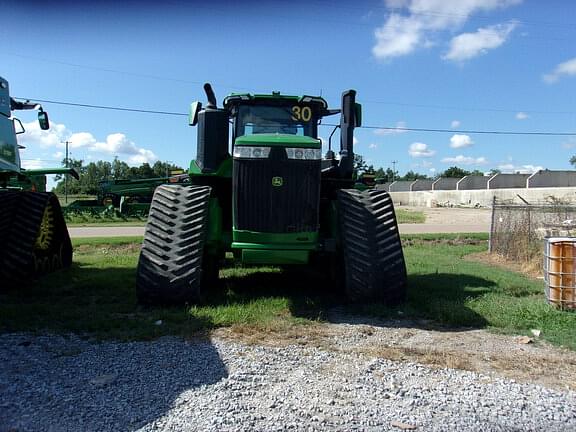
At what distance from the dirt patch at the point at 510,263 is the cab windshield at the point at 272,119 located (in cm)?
531

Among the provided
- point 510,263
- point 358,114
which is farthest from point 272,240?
point 510,263

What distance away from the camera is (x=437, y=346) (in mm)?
4695

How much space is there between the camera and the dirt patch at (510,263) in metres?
9.81

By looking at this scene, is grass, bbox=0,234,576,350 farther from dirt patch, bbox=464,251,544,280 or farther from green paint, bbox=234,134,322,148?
green paint, bbox=234,134,322,148

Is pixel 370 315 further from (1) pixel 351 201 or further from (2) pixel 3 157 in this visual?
(2) pixel 3 157

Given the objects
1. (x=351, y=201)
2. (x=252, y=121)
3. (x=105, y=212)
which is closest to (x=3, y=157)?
(x=252, y=121)

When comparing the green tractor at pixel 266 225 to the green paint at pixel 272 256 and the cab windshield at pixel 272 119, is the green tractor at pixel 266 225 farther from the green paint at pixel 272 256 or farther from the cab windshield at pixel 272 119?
the cab windshield at pixel 272 119

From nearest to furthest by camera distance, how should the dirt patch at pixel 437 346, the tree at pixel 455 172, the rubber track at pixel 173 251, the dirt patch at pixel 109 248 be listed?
1. the dirt patch at pixel 437 346
2. the rubber track at pixel 173 251
3. the dirt patch at pixel 109 248
4. the tree at pixel 455 172

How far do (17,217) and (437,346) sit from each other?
5661mm

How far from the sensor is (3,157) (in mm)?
6965

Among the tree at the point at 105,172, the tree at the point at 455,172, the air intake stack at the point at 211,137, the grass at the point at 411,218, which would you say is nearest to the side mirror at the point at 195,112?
the air intake stack at the point at 211,137

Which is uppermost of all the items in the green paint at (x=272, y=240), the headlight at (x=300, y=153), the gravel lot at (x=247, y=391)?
the headlight at (x=300, y=153)

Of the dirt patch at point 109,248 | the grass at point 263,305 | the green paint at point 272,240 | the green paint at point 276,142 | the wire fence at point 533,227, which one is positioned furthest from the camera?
the dirt patch at point 109,248

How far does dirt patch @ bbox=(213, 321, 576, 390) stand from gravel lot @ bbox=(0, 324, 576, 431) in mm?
137
